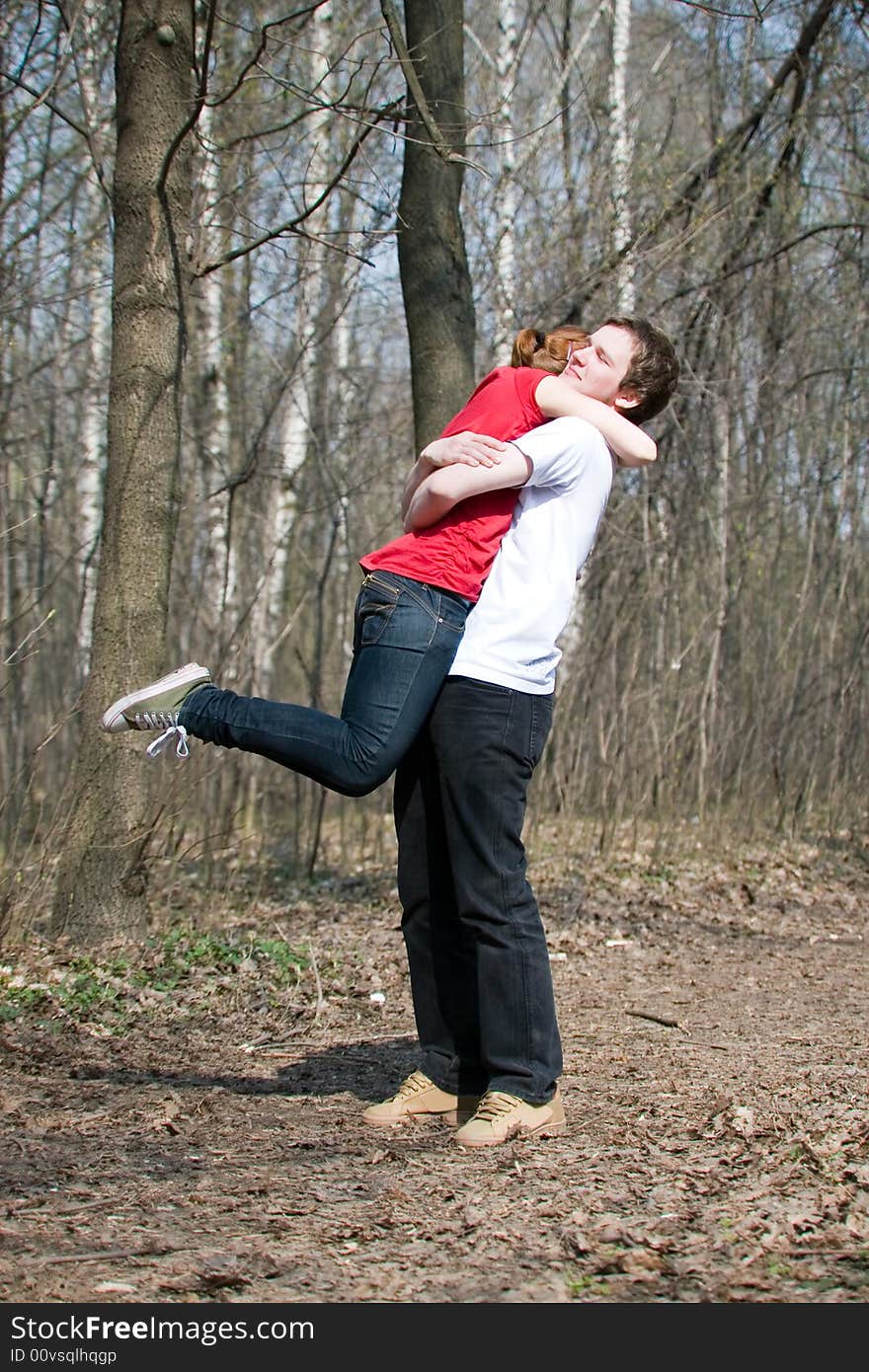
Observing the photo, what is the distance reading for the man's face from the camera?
3043mm

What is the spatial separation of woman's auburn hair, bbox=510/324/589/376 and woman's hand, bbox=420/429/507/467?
0.32 metres

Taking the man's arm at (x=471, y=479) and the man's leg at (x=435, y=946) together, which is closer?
the man's arm at (x=471, y=479)

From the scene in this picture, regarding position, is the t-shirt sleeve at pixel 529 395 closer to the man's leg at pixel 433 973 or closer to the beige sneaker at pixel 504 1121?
the man's leg at pixel 433 973

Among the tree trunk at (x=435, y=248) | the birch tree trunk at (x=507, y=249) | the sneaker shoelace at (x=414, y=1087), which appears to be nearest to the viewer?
the sneaker shoelace at (x=414, y=1087)

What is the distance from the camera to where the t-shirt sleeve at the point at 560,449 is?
2.86m

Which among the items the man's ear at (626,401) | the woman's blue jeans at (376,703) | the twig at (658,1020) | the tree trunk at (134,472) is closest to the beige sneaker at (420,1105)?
the woman's blue jeans at (376,703)

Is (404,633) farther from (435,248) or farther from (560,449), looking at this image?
(435,248)


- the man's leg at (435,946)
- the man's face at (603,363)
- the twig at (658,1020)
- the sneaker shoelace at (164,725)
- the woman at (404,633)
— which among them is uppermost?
the man's face at (603,363)

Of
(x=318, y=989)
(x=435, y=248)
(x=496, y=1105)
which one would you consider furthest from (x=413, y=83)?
(x=496, y=1105)

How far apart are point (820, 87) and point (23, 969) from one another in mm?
7925

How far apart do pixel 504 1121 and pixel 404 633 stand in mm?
1119

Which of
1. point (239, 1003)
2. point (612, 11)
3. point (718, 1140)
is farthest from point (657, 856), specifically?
point (612, 11)

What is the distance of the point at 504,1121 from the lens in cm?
290

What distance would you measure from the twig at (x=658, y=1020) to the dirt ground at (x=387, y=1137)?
0.02 m
